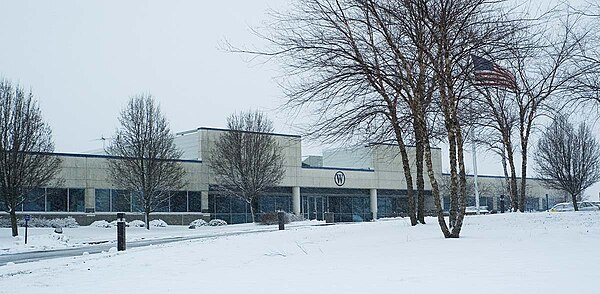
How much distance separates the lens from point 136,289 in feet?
32.6

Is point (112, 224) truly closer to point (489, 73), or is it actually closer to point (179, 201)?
point (179, 201)

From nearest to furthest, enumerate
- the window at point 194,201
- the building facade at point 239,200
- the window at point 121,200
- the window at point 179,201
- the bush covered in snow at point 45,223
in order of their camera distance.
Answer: the bush covered in snow at point 45,223
the building facade at point 239,200
the window at point 121,200
the window at point 179,201
the window at point 194,201

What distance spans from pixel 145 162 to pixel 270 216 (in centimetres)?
881

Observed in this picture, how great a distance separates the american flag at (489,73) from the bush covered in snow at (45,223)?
2912 centimetres

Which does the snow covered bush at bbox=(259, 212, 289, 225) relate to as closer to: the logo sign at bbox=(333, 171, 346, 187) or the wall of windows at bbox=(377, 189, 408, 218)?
the logo sign at bbox=(333, 171, 346, 187)

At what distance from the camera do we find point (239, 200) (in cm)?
5472

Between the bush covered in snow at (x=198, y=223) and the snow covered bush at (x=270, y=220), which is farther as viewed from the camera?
the bush covered in snow at (x=198, y=223)

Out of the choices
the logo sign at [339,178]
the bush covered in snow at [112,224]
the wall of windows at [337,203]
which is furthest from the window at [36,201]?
the logo sign at [339,178]

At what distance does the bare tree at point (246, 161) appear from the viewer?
159ft

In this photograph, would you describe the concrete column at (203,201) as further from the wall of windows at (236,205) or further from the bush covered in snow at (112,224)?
the bush covered in snow at (112,224)

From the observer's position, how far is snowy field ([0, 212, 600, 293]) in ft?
29.0

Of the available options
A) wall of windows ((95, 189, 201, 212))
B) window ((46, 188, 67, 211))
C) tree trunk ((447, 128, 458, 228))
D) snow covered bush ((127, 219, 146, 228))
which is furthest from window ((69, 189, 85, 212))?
tree trunk ((447, 128, 458, 228))

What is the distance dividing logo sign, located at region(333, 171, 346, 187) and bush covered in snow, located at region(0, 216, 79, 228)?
949 inches

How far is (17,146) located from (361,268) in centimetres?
2771
